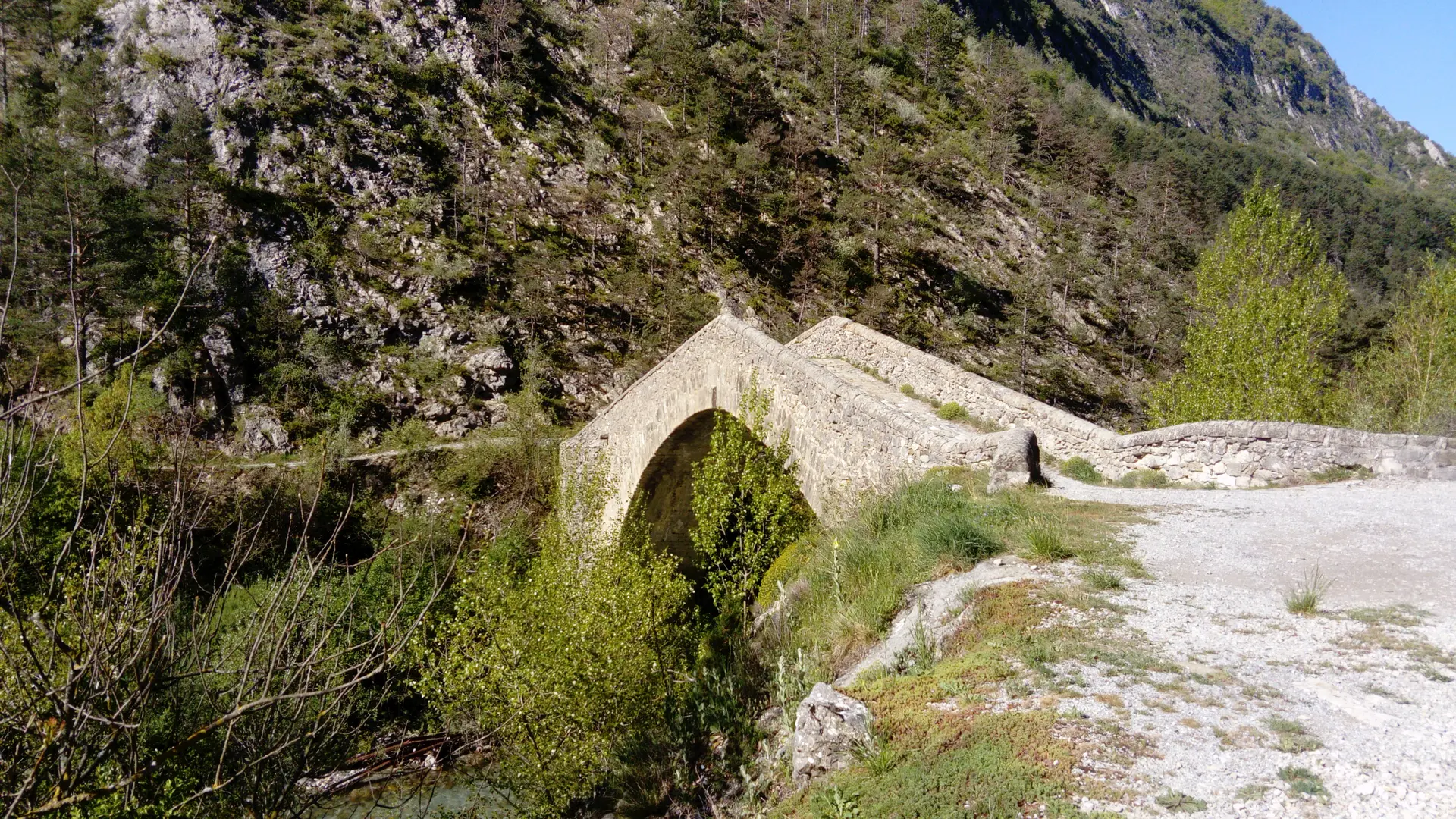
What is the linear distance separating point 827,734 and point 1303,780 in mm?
2265

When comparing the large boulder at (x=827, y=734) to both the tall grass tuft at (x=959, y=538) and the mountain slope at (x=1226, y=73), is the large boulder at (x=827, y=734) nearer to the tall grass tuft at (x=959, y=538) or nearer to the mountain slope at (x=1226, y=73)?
the tall grass tuft at (x=959, y=538)

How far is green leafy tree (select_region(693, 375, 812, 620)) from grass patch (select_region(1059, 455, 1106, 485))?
13.0ft

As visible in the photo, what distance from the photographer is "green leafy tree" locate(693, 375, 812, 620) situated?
1119 centimetres

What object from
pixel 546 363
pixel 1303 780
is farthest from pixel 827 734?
pixel 546 363

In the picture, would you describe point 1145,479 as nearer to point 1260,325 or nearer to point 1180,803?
point 1180,803

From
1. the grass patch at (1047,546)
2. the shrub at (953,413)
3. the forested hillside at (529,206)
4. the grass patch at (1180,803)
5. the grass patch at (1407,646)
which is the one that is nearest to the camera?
the grass patch at (1180,803)

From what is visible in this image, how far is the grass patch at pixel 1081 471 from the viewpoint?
10.2 m

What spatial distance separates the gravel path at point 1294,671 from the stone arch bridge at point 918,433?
1.77 meters

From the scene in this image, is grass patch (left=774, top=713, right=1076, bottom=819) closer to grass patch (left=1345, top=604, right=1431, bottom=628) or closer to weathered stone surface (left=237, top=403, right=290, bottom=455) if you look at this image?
grass patch (left=1345, top=604, right=1431, bottom=628)

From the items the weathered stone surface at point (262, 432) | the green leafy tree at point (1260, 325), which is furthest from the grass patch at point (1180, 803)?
the weathered stone surface at point (262, 432)

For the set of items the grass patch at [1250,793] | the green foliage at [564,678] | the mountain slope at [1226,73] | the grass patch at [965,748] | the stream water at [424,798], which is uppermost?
the mountain slope at [1226,73]

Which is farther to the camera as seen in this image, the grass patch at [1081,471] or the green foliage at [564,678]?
the grass patch at [1081,471]

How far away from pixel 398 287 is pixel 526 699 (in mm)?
25278

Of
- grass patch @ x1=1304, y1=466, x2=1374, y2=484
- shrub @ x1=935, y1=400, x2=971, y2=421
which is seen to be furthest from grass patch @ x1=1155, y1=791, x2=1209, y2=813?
shrub @ x1=935, y1=400, x2=971, y2=421
